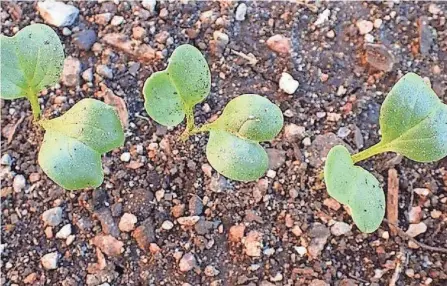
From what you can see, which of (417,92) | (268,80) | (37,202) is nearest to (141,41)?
(268,80)

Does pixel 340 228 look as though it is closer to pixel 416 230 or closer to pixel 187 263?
pixel 416 230

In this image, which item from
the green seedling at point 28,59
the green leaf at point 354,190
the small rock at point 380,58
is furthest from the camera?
the small rock at point 380,58

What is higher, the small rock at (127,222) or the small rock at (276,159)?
the small rock at (276,159)

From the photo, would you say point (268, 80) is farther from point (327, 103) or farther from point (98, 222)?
point (98, 222)

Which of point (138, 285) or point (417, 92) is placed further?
point (138, 285)

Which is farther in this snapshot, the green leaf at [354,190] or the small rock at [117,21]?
the small rock at [117,21]

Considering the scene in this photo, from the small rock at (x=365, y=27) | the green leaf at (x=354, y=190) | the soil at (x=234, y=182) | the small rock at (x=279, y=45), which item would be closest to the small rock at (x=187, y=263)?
the soil at (x=234, y=182)

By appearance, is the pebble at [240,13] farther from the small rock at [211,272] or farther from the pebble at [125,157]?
the small rock at [211,272]
